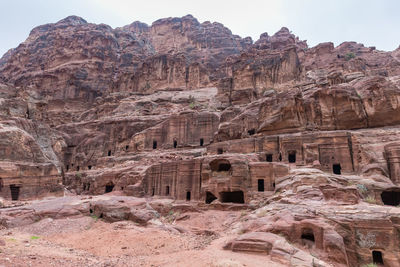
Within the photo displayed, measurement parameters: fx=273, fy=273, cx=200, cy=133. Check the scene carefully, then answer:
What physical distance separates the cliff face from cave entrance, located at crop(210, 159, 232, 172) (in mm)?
118

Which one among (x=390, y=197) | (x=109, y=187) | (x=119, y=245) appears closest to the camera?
(x=119, y=245)

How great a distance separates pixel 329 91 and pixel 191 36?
8680cm

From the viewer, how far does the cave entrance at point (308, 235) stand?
12828 millimetres

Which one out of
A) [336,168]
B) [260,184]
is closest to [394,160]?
[336,168]

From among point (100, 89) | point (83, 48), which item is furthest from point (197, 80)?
point (83, 48)

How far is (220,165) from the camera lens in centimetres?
2598

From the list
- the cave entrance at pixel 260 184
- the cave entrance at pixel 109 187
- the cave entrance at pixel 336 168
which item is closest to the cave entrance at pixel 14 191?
the cave entrance at pixel 109 187

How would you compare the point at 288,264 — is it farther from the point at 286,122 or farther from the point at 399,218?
the point at 286,122

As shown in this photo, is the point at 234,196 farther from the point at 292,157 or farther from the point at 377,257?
the point at 377,257

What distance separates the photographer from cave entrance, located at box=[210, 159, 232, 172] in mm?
25134

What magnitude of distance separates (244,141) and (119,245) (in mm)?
18904

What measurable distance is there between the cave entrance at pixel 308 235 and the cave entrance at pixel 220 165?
1187 cm

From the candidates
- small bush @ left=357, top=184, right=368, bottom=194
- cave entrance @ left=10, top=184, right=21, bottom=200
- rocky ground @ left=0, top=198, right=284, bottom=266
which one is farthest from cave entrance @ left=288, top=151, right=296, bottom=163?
cave entrance @ left=10, top=184, right=21, bottom=200

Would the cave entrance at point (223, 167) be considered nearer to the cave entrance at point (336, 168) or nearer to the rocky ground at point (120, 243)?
the rocky ground at point (120, 243)
